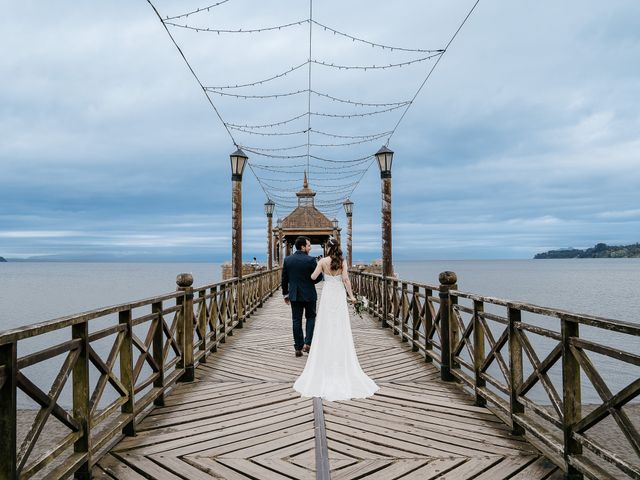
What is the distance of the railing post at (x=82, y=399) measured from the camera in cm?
324

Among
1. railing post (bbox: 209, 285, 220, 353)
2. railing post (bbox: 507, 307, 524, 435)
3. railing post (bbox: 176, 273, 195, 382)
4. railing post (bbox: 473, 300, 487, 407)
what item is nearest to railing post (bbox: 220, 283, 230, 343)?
railing post (bbox: 209, 285, 220, 353)

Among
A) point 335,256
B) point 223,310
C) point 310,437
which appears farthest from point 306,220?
point 310,437

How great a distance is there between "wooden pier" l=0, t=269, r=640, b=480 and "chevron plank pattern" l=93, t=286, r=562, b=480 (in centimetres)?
2

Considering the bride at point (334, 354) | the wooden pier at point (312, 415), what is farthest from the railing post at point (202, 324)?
the bride at point (334, 354)

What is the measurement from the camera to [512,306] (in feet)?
13.3

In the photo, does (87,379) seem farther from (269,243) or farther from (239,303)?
(269,243)

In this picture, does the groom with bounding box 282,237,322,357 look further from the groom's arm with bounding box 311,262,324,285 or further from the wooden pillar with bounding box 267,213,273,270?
the wooden pillar with bounding box 267,213,273,270

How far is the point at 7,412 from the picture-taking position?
2.47 metres

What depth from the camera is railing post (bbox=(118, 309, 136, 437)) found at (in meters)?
4.09

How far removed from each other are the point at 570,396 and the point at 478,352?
183cm

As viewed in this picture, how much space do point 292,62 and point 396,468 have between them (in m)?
7.94

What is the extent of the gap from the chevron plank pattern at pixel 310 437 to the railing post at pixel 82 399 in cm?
19

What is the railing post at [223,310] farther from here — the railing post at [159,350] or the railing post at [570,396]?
the railing post at [570,396]

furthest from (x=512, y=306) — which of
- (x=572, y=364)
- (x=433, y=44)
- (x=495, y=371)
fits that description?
(x=495, y=371)
